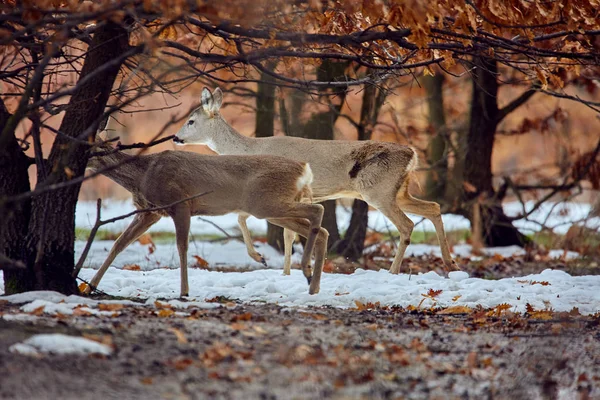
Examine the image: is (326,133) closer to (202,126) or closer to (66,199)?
(202,126)

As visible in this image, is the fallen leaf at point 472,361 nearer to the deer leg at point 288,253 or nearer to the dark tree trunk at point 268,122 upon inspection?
the deer leg at point 288,253

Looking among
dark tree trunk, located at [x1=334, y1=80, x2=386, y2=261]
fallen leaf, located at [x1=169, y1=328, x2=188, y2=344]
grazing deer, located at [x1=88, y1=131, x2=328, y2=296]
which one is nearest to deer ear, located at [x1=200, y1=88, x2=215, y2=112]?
dark tree trunk, located at [x1=334, y1=80, x2=386, y2=261]

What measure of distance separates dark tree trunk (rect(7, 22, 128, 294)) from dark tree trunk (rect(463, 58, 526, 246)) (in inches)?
353

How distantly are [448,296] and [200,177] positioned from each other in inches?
100

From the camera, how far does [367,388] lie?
4.57 m

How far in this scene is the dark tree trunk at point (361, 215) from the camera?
12.4 m

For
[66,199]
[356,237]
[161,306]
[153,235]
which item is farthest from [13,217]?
[153,235]

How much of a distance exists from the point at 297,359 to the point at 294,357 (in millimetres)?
33

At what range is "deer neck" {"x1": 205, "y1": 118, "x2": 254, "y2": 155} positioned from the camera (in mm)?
11297

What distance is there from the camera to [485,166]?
49.8 feet

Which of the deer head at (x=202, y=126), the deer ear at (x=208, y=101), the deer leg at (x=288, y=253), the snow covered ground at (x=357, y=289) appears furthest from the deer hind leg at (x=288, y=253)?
the deer ear at (x=208, y=101)

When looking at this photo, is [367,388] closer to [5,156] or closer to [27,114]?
[27,114]

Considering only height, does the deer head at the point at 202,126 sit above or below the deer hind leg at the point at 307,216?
above

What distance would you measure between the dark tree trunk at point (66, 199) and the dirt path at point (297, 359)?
2.14ft
